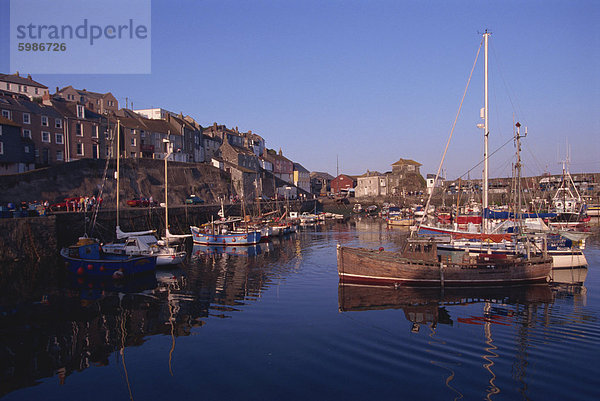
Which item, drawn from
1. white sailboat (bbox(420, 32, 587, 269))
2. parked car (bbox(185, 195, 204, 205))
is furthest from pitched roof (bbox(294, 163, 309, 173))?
white sailboat (bbox(420, 32, 587, 269))

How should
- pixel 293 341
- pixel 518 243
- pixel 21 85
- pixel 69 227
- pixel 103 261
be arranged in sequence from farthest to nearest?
pixel 21 85 < pixel 69 227 < pixel 518 243 < pixel 103 261 < pixel 293 341

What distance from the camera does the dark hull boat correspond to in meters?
24.7

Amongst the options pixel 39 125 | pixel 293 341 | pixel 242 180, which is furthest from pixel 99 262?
pixel 242 180

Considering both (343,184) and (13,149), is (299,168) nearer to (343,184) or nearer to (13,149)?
(343,184)

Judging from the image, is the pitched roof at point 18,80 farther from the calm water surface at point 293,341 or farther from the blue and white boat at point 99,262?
the calm water surface at point 293,341

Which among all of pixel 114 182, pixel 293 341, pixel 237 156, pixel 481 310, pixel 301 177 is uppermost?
pixel 237 156

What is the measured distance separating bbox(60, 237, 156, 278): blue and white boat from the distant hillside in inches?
908

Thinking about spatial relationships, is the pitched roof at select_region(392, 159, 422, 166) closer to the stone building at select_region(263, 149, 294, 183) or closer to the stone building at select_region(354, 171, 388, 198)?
the stone building at select_region(354, 171, 388, 198)

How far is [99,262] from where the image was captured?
29203mm

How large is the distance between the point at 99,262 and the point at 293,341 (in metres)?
19.2

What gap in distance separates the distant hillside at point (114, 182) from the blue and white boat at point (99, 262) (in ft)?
75.7

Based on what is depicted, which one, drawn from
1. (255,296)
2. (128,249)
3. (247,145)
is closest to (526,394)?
(255,296)

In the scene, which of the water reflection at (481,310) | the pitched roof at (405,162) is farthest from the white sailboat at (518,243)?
the pitched roof at (405,162)

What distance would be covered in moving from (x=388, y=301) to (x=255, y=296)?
764 cm
